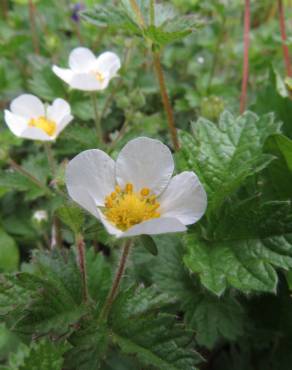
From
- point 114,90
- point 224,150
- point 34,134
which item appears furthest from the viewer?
point 114,90

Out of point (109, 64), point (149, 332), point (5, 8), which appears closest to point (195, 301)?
point (149, 332)

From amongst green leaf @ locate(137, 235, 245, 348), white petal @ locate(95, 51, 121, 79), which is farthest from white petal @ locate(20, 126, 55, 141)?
green leaf @ locate(137, 235, 245, 348)

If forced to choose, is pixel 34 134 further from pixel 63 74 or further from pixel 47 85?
pixel 47 85

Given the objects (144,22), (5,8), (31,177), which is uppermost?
(5,8)

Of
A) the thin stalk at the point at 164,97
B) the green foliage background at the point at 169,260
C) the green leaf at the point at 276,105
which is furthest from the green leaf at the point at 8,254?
the green leaf at the point at 276,105

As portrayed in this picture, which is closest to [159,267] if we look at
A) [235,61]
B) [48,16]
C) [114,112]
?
[114,112]

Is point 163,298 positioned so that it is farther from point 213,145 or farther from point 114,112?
point 114,112

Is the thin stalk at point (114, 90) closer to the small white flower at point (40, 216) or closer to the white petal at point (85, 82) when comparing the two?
the white petal at point (85, 82)
